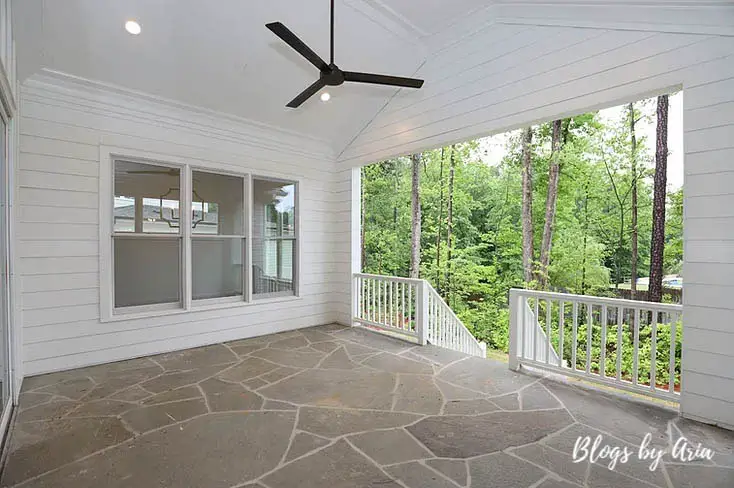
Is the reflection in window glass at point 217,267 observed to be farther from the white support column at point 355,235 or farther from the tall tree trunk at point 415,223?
the tall tree trunk at point 415,223

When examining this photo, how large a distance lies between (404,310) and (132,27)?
163 inches

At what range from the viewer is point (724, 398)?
2.55 metres

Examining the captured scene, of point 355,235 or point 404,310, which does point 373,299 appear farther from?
point 355,235

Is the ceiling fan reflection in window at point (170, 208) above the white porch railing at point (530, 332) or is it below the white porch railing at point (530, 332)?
above

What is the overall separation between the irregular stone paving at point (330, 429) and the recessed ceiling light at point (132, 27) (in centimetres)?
318

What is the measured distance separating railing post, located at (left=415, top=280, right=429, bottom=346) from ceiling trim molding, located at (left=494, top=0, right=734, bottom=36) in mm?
3129

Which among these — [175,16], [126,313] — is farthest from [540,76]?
[126,313]

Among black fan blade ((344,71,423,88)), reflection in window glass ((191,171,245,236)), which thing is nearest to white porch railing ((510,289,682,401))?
black fan blade ((344,71,423,88))

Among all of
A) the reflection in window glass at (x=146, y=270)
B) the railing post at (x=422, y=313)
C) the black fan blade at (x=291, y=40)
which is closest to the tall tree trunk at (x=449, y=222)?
the railing post at (x=422, y=313)

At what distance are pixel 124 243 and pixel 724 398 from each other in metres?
5.49

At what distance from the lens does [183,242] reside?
4391mm

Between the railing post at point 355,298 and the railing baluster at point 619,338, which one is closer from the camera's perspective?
the railing baluster at point 619,338

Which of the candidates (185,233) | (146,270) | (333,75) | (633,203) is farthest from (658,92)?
(633,203)

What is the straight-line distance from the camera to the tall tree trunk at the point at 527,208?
880 centimetres
